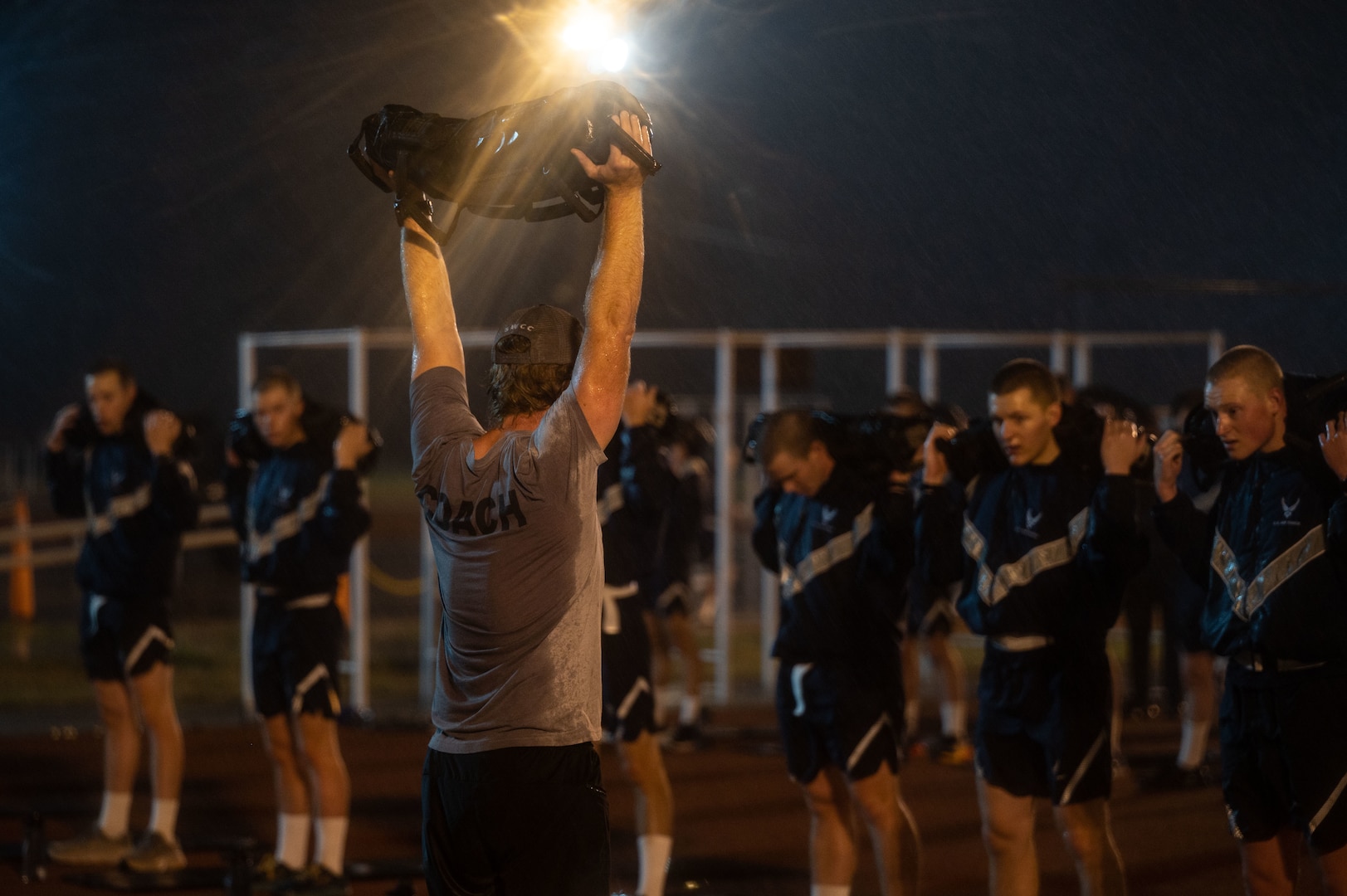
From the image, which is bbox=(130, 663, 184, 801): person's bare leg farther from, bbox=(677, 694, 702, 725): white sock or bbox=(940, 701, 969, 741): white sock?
bbox=(940, 701, 969, 741): white sock

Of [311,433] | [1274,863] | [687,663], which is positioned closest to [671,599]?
[687,663]

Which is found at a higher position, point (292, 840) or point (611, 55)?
point (611, 55)

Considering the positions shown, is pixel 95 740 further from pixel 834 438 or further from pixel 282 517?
pixel 834 438

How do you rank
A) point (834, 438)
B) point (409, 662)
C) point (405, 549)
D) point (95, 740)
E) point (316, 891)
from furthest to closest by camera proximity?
point (405, 549), point (409, 662), point (95, 740), point (316, 891), point (834, 438)

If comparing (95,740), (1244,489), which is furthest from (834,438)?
(95,740)

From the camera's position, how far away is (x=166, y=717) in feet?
20.7

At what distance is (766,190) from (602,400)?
1072 centimetres

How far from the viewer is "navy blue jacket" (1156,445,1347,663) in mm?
3922

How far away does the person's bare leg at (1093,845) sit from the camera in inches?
169

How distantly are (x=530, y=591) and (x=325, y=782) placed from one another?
3.50 m

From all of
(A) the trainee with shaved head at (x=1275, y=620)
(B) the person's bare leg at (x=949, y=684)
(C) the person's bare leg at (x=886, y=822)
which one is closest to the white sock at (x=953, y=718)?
(B) the person's bare leg at (x=949, y=684)

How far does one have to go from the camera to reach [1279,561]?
402cm

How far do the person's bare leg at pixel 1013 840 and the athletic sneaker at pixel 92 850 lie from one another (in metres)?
4.05

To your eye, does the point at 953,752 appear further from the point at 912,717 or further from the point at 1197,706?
the point at 1197,706
